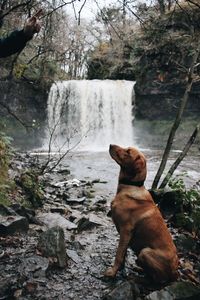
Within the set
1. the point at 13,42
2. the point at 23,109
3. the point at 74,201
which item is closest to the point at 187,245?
the point at 74,201

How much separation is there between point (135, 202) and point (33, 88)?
2124 centimetres

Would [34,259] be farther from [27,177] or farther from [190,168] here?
[190,168]

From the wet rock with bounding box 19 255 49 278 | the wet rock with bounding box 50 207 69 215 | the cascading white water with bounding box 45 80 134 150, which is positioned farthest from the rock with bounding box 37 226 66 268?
the cascading white water with bounding box 45 80 134 150

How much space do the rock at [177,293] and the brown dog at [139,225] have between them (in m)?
0.25

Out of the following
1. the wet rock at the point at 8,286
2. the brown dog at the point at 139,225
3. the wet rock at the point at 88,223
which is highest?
the brown dog at the point at 139,225

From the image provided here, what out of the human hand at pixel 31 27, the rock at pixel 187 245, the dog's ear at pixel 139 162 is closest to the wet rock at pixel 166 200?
the rock at pixel 187 245

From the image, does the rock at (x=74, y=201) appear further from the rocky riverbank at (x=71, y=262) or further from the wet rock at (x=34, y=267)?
the wet rock at (x=34, y=267)

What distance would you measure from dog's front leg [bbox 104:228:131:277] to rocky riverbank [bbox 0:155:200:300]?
0.32 ft

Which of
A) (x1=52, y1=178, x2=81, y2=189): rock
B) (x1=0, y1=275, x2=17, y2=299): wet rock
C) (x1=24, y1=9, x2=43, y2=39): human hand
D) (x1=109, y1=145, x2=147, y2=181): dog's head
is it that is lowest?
(x1=52, y1=178, x2=81, y2=189): rock

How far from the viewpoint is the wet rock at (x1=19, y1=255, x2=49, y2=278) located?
3803 millimetres

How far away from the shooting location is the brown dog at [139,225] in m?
3.66

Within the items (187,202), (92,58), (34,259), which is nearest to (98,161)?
(187,202)

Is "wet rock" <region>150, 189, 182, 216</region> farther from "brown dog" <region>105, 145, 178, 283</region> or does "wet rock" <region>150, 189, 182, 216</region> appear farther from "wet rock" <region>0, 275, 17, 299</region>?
"wet rock" <region>0, 275, 17, 299</region>

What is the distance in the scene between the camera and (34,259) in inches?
161
